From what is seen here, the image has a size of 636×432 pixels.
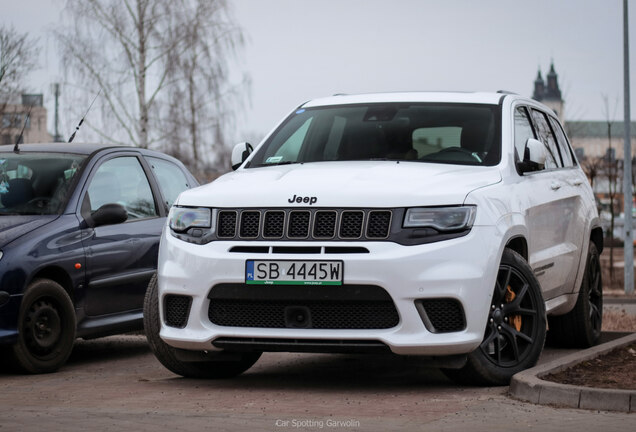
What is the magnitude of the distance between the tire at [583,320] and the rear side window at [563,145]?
0.72 m

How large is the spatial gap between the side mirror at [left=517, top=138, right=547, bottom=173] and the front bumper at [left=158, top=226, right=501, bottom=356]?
113cm

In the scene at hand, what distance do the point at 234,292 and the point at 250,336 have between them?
276mm

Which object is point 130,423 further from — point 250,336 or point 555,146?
point 555,146

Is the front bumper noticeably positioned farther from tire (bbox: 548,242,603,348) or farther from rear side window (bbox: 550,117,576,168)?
rear side window (bbox: 550,117,576,168)

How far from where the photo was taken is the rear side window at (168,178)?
1073 cm

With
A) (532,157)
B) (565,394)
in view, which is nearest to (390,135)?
(532,157)

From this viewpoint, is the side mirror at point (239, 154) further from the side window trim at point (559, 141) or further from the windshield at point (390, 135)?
the side window trim at point (559, 141)

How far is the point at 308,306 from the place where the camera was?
7.00m

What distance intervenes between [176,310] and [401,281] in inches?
58.2

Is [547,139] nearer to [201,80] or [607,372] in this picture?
[607,372]

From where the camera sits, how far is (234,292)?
23.2ft

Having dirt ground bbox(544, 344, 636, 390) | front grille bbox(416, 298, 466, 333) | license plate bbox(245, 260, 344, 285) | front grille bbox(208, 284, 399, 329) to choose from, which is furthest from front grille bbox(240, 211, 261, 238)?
dirt ground bbox(544, 344, 636, 390)

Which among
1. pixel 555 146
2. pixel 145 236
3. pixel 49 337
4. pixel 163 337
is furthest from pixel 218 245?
pixel 555 146

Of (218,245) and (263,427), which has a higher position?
(218,245)
